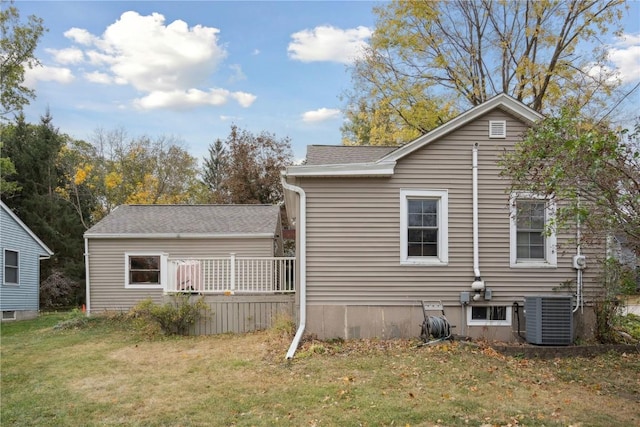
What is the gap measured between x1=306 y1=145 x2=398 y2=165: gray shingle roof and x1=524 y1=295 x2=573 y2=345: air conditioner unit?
410 cm

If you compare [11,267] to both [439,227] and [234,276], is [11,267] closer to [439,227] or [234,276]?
[234,276]

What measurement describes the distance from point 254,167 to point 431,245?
66.8 ft

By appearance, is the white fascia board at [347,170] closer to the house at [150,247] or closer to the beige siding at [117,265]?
the house at [150,247]

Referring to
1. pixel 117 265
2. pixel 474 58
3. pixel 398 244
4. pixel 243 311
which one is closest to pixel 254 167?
pixel 117 265

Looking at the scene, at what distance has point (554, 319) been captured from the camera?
307 inches

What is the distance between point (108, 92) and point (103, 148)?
12.1 metres

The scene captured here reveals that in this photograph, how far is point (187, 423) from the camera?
462 cm

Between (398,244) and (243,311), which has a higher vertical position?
(398,244)

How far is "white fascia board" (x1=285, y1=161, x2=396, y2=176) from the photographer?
816 centimetres

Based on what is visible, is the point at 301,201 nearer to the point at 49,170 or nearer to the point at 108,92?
the point at 108,92

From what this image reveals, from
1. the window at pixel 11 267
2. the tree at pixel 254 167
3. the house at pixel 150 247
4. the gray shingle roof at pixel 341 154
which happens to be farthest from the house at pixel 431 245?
the tree at pixel 254 167

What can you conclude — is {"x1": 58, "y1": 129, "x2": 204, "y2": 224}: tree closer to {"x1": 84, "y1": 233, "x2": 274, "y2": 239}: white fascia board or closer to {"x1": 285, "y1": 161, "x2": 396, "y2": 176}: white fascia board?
{"x1": 84, "y1": 233, "x2": 274, "y2": 239}: white fascia board

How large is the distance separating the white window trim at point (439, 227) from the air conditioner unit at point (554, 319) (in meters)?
1.79

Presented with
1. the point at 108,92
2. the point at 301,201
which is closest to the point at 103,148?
the point at 108,92
